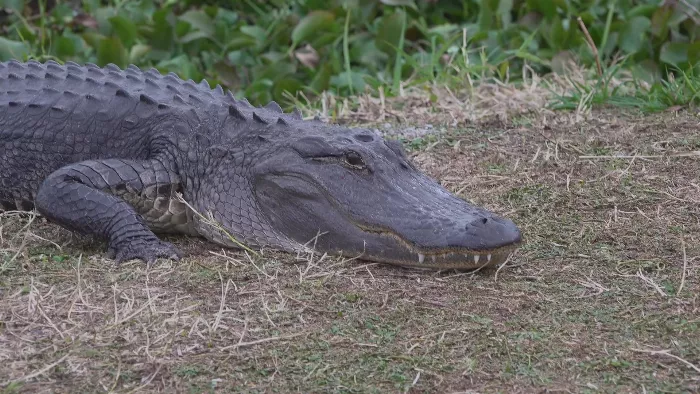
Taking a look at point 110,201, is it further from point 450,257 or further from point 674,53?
point 674,53

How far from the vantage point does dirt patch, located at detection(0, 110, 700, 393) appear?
9.42ft

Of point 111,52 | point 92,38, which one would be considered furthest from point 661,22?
point 92,38

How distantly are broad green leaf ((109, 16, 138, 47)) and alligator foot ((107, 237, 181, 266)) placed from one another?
3.85 meters

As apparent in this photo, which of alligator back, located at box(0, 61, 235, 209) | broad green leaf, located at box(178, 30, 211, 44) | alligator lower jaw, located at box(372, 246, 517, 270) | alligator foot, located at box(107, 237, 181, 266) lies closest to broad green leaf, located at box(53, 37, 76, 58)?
broad green leaf, located at box(178, 30, 211, 44)

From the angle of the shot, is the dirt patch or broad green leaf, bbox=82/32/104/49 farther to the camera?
broad green leaf, bbox=82/32/104/49

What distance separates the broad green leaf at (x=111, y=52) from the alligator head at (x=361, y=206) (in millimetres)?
3383

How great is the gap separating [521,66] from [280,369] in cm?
506

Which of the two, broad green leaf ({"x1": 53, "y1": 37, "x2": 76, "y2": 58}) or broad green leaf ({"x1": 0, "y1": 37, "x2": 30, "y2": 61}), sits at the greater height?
broad green leaf ({"x1": 0, "y1": 37, "x2": 30, "y2": 61})

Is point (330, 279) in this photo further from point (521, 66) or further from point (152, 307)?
point (521, 66)

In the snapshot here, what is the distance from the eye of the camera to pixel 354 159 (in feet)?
13.0

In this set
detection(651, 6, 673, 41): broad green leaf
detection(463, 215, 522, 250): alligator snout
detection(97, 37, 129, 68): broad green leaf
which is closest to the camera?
detection(463, 215, 522, 250): alligator snout

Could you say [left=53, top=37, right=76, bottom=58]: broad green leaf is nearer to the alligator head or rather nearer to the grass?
the grass

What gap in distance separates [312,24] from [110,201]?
366cm

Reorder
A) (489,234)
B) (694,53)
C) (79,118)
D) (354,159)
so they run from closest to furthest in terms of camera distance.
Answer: (489,234)
(354,159)
(79,118)
(694,53)
